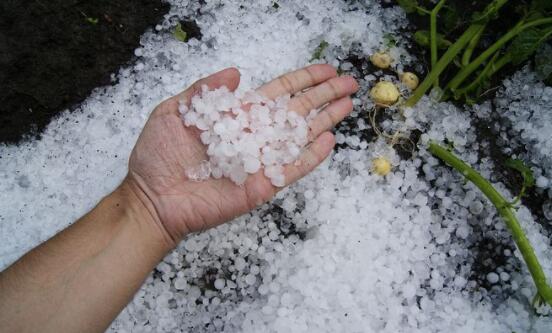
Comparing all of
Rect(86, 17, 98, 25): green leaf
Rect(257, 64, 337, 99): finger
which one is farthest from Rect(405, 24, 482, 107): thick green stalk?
Rect(86, 17, 98, 25): green leaf

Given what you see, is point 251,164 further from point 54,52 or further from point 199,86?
point 54,52

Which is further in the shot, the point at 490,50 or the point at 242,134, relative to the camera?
the point at 490,50

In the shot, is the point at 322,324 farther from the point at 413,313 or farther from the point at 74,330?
the point at 74,330

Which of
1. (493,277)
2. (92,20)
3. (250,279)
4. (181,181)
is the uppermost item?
(92,20)

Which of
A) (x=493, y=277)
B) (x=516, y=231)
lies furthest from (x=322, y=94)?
(x=493, y=277)

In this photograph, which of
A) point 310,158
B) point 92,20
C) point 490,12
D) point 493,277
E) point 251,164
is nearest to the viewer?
point 251,164

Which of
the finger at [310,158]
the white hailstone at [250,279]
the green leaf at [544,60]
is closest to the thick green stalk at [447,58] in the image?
the green leaf at [544,60]

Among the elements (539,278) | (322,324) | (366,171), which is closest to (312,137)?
(366,171)
